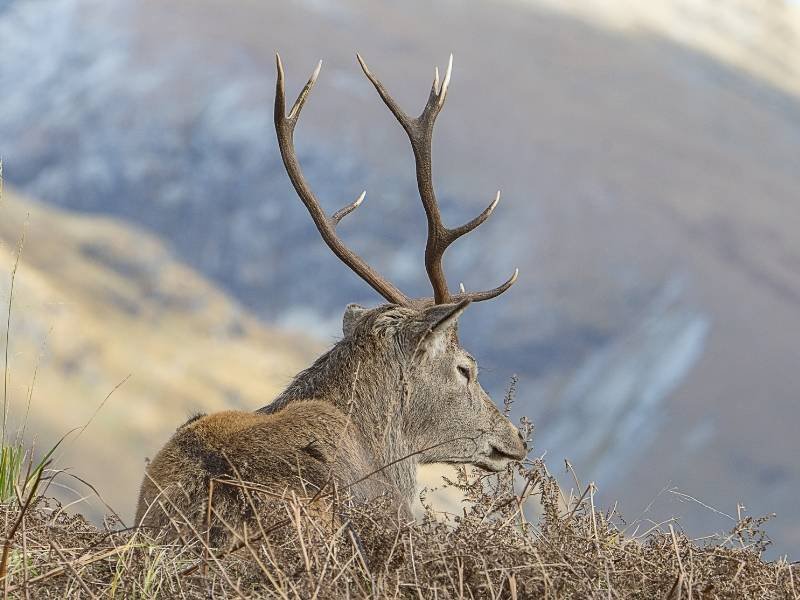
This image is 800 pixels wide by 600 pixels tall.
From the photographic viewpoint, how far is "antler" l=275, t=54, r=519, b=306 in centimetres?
705

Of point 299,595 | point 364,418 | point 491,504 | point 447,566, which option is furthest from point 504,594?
point 364,418

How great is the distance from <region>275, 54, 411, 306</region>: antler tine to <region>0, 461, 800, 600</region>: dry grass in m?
3.05

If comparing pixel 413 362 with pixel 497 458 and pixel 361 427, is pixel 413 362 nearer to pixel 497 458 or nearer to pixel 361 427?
pixel 361 427

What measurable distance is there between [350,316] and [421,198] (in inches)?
36.2

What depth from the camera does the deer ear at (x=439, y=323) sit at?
19.7ft

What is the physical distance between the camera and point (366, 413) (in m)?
6.30

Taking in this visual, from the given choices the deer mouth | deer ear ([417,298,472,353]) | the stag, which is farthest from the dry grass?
the deer mouth

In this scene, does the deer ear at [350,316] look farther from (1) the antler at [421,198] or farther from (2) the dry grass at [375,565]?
(2) the dry grass at [375,565]

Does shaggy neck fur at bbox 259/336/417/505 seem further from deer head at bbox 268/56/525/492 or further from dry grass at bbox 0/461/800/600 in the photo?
dry grass at bbox 0/461/800/600

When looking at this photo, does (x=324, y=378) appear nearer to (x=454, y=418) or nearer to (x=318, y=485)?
(x=454, y=418)

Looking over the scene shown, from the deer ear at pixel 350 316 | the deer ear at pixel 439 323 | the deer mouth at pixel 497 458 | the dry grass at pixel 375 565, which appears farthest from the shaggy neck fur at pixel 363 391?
the dry grass at pixel 375 565

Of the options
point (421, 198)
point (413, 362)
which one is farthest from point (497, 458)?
point (421, 198)

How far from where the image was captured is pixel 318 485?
15.3ft

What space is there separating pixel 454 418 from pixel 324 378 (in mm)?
904
